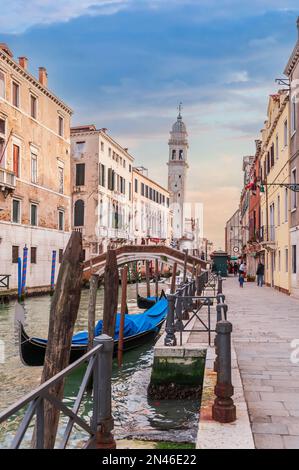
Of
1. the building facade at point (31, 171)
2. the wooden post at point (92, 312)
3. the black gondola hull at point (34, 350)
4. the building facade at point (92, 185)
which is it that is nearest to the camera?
the wooden post at point (92, 312)

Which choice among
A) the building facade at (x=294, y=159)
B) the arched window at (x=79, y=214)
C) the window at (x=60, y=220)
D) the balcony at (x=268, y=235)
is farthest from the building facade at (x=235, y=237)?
the building facade at (x=294, y=159)

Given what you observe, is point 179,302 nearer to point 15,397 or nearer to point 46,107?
point 15,397

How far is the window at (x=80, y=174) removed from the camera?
122 feet

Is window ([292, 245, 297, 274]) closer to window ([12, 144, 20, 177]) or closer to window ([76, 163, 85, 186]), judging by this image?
window ([12, 144, 20, 177])

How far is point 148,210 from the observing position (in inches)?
2122

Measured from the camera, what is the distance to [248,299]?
54.2 ft

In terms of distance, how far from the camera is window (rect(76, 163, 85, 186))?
122 feet

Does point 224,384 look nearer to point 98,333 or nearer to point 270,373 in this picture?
point 270,373

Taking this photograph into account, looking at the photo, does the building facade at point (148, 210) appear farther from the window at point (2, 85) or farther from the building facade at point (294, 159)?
the building facade at point (294, 159)

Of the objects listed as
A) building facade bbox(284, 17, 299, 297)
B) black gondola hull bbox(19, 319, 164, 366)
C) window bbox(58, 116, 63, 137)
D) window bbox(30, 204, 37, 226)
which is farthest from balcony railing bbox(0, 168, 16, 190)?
black gondola hull bbox(19, 319, 164, 366)

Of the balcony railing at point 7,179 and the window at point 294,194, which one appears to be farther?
the balcony railing at point 7,179

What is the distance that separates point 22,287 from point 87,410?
15.5 meters

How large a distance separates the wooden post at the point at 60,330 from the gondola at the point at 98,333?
162 inches

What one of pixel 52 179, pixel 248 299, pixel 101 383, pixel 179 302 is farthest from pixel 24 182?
pixel 101 383
